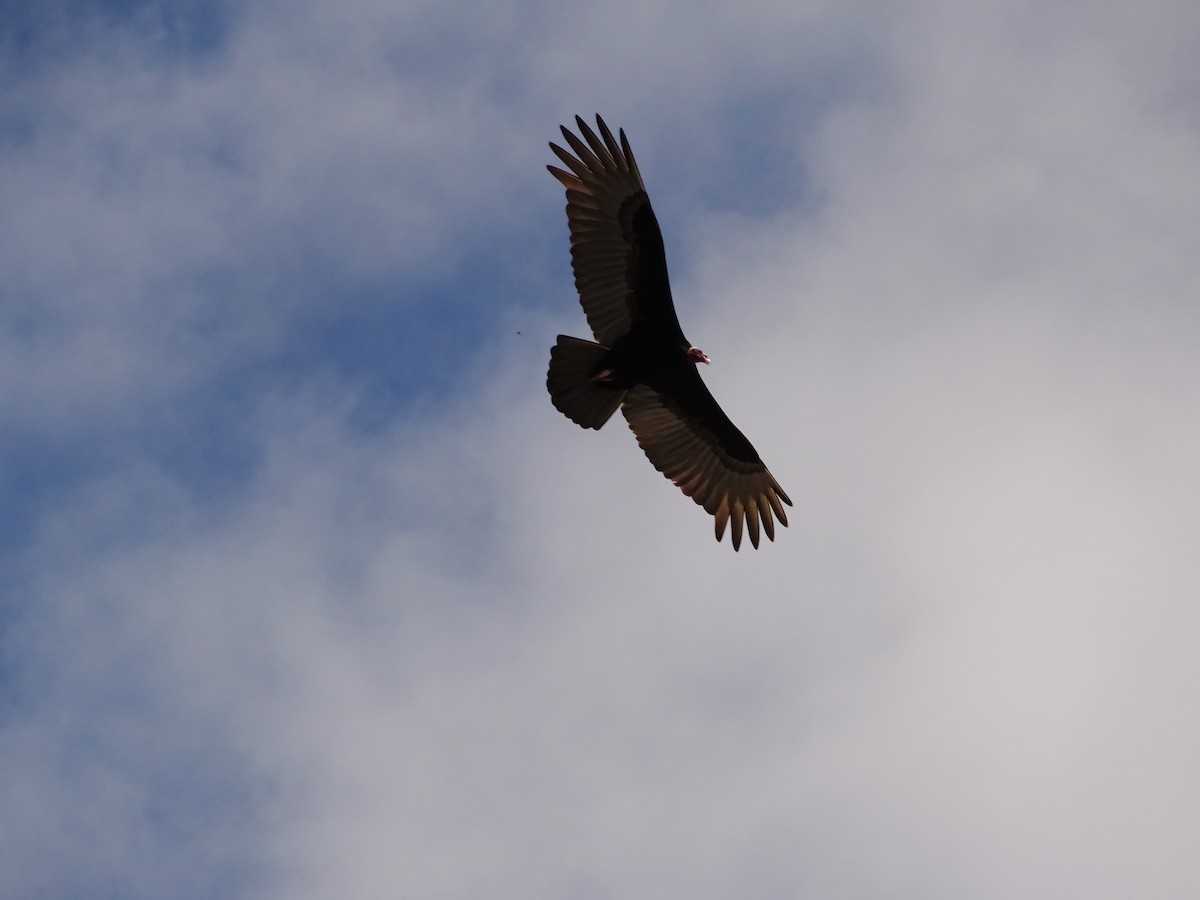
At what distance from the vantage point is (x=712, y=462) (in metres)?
13.7

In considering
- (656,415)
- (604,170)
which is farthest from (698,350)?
(604,170)

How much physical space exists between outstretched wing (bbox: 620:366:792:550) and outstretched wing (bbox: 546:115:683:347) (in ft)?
5.01

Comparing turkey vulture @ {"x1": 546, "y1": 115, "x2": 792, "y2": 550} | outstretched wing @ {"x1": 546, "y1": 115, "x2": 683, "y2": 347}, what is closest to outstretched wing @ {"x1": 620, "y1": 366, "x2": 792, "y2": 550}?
turkey vulture @ {"x1": 546, "y1": 115, "x2": 792, "y2": 550}

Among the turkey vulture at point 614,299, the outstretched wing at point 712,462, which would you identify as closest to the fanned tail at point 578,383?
the turkey vulture at point 614,299

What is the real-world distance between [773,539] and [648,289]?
2.97 meters

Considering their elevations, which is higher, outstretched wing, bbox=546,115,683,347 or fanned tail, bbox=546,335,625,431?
outstretched wing, bbox=546,115,683,347

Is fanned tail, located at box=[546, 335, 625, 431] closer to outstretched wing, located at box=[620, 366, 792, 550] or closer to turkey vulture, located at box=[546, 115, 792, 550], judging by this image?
turkey vulture, located at box=[546, 115, 792, 550]

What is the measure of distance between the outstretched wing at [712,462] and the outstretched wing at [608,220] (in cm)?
153

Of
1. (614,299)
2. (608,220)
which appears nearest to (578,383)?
(614,299)

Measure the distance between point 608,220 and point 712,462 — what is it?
284 centimetres

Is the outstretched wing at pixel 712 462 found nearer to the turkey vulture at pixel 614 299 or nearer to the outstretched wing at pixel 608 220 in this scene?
the turkey vulture at pixel 614 299

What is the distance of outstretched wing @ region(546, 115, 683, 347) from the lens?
12219mm

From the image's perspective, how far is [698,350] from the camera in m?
13.0

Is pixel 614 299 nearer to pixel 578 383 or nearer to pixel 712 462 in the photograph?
pixel 578 383
